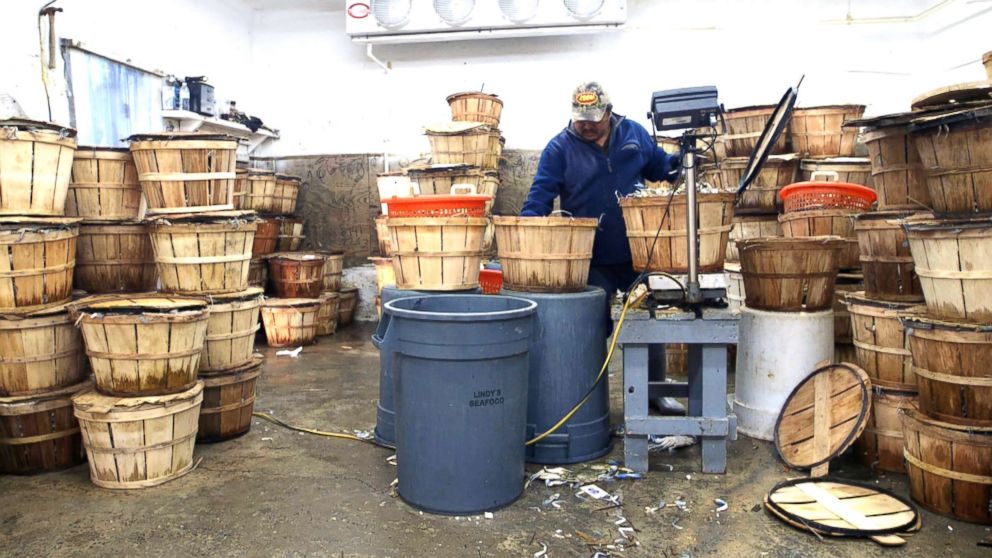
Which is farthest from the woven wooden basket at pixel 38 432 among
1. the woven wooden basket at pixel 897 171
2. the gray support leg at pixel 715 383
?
the woven wooden basket at pixel 897 171

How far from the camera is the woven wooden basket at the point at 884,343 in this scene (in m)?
3.37

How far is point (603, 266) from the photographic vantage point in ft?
14.5

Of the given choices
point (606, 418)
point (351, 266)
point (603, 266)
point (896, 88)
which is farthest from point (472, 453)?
point (896, 88)

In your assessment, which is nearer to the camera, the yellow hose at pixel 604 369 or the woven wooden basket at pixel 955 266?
the woven wooden basket at pixel 955 266

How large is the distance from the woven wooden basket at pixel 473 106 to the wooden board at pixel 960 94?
194 inches

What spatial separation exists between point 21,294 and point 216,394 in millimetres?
1160

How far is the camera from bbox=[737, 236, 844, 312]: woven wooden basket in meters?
3.81

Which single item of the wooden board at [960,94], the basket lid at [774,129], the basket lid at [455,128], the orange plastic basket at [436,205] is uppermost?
the basket lid at [455,128]

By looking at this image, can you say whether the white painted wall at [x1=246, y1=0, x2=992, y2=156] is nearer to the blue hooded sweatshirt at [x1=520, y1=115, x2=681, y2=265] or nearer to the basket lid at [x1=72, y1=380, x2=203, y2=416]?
the blue hooded sweatshirt at [x1=520, y1=115, x2=681, y2=265]

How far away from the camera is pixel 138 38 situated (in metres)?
7.03

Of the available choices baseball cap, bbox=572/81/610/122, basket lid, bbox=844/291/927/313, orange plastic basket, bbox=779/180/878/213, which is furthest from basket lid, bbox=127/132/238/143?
orange plastic basket, bbox=779/180/878/213

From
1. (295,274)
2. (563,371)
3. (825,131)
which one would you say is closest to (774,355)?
(563,371)

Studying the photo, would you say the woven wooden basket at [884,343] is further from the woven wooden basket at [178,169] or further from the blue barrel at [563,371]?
the woven wooden basket at [178,169]

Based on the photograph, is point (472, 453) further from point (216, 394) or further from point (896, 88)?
point (896, 88)
